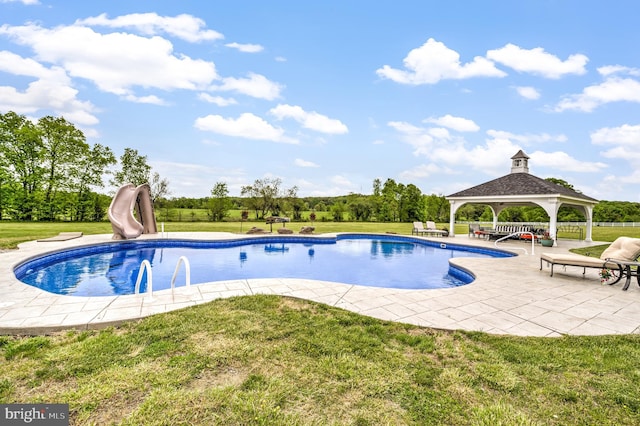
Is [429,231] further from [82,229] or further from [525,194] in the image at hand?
[82,229]

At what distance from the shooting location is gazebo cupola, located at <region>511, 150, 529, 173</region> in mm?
17188

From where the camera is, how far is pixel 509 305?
464cm

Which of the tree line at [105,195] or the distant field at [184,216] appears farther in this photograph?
the distant field at [184,216]

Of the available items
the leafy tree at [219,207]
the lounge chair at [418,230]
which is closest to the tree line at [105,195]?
the leafy tree at [219,207]

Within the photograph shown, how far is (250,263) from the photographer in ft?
33.4

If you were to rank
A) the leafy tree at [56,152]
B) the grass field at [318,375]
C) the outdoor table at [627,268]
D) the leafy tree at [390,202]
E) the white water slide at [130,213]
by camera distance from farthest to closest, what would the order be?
the leafy tree at [390,202] < the leafy tree at [56,152] < the white water slide at [130,213] < the outdoor table at [627,268] < the grass field at [318,375]

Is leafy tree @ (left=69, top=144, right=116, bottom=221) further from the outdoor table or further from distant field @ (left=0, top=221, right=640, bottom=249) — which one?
the outdoor table

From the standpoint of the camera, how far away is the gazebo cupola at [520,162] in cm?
1719

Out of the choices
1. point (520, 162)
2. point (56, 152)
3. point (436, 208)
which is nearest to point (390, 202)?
point (436, 208)

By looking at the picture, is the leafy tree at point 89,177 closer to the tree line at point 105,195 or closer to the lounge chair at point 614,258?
the tree line at point 105,195

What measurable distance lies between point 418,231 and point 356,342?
52.0ft

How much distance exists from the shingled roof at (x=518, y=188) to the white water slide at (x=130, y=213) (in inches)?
652

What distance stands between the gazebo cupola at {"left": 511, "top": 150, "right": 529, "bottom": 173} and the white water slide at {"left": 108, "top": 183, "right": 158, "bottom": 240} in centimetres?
2072

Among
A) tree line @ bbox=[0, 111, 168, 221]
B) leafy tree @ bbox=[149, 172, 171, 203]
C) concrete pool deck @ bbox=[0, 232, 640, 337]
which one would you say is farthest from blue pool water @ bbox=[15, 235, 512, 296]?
tree line @ bbox=[0, 111, 168, 221]
